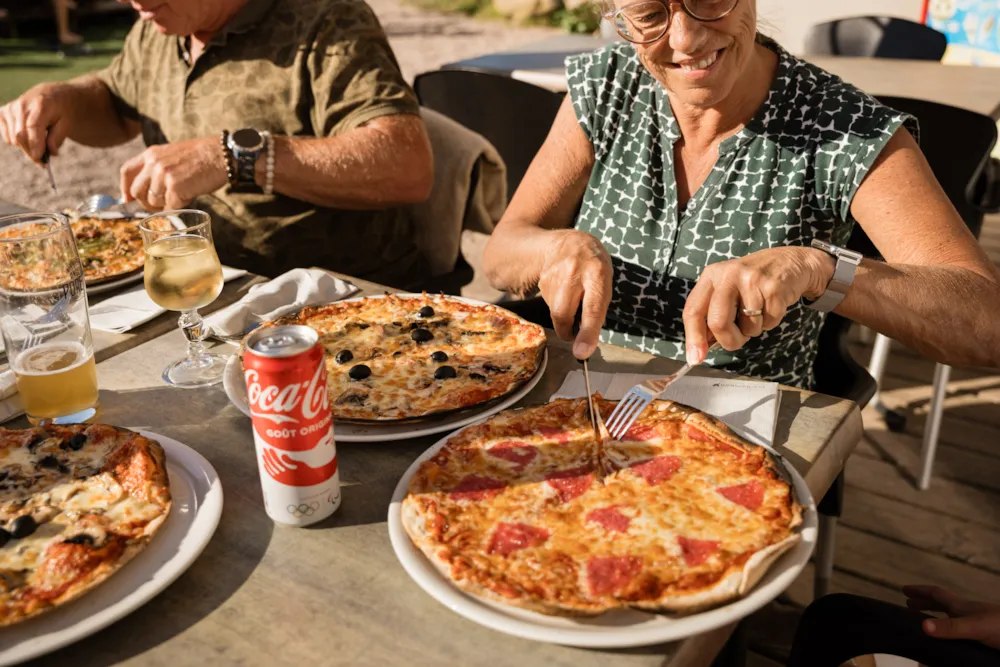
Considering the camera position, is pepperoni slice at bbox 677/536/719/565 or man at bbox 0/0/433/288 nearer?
pepperoni slice at bbox 677/536/719/565

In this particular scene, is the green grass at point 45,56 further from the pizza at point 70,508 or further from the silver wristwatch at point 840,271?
the silver wristwatch at point 840,271

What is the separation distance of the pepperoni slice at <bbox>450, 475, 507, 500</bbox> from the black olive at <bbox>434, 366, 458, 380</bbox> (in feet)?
1.08

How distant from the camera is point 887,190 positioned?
1.74 m

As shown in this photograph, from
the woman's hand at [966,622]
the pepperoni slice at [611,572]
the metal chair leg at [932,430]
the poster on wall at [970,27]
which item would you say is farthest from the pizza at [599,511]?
the poster on wall at [970,27]

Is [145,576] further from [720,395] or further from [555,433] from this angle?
[720,395]

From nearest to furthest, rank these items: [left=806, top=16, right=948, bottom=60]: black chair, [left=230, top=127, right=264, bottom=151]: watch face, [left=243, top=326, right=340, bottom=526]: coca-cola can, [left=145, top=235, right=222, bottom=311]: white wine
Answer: [left=243, top=326, right=340, bottom=526]: coca-cola can, [left=145, top=235, right=222, bottom=311]: white wine, [left=230, top=127, right=264, bottom=151]: watch face, [left=806, top=16, right=948, bottom=60]: black chair

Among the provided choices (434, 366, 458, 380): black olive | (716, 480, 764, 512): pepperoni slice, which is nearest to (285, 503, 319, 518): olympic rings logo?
(434, 366, 458, 380): black olive

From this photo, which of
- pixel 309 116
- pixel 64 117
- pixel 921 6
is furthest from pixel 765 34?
pixel 921 6

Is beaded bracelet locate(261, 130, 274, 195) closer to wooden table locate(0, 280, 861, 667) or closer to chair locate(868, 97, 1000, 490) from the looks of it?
wooden table locate(0, 280, 861, 667)

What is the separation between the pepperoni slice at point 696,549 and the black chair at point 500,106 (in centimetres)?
239

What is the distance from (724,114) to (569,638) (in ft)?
4.42

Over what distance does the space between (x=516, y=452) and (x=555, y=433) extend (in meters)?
0.08

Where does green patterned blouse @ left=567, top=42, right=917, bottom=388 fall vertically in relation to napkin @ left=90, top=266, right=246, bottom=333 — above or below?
above

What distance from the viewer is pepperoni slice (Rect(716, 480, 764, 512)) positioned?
1.19 metres
